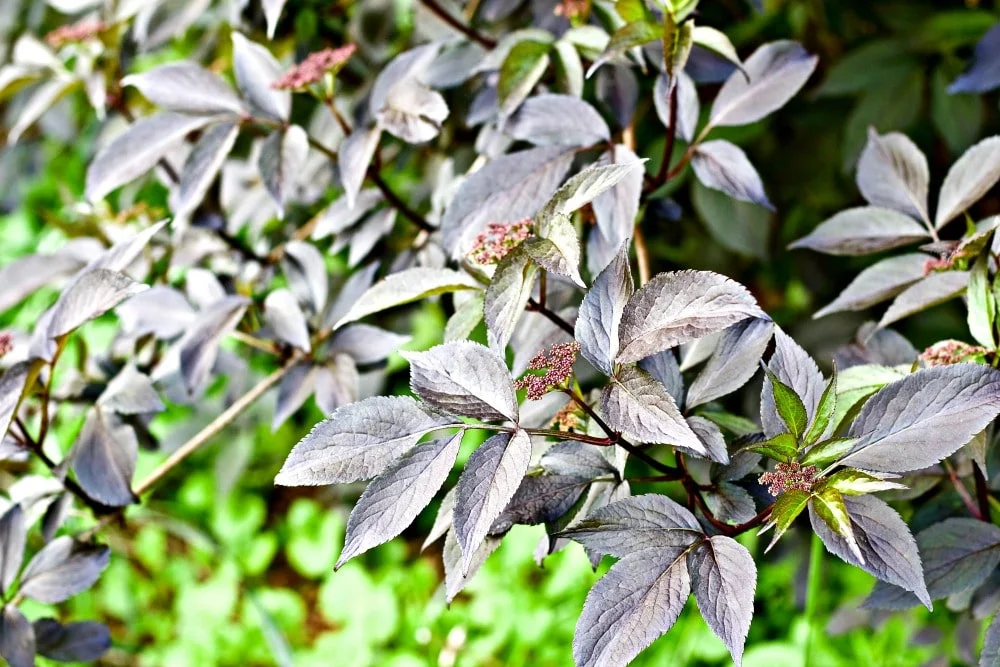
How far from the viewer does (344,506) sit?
1.84 metres

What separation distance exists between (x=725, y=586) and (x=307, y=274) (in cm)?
57

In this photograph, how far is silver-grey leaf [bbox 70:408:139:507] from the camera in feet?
2.52

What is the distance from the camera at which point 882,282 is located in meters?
0.73

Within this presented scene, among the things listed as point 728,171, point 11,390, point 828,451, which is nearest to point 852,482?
point 828,451

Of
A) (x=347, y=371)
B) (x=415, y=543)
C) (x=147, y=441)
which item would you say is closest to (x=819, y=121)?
(x=347, y=371)

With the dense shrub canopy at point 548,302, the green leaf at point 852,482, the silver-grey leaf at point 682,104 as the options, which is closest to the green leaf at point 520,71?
the dense shrub canopy at point 548,302

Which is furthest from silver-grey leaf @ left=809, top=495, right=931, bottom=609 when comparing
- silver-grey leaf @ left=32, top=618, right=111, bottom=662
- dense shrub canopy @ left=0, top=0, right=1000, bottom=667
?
silver-grey leaf @ left=32, top=618, right=111, bottom=662

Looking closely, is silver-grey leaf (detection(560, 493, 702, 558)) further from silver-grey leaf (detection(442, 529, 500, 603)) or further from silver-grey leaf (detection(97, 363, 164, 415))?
silver-grey leaf (detection(97, 363, 164, 415))

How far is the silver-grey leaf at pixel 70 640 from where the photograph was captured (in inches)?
32.0

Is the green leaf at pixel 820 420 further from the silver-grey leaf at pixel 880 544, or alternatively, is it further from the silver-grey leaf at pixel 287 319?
the silver-grey leaf at pixel 287 319

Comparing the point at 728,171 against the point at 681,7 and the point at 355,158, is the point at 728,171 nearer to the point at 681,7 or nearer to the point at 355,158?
the point at 681,7

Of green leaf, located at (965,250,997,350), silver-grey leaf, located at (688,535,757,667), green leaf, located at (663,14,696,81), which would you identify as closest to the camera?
silver-grey leaf, located at (688,535,757,667)

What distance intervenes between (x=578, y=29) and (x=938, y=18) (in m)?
0.67

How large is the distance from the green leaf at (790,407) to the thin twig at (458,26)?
1.93 feet
